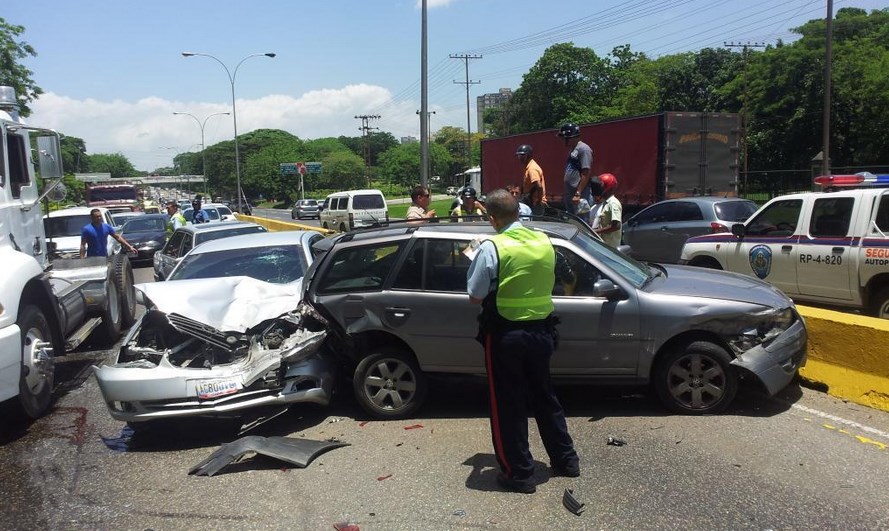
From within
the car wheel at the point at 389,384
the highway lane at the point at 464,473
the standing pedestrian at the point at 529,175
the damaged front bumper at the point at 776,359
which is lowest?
the highway lane at the point at 464,473

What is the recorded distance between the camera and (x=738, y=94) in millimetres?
46531

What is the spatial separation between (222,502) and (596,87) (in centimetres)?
7225

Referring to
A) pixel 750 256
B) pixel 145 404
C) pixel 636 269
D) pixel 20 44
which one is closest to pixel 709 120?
pixel 750 256

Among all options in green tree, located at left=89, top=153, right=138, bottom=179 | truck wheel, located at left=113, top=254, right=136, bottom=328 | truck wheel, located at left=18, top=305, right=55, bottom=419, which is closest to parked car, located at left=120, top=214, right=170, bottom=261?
truck wheel, located at left=113, top=254, right=136, bottom=328

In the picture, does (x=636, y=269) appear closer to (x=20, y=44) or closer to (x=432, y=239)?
(x=432, y=239)

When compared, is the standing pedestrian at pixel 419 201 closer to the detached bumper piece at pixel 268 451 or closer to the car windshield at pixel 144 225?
the detached bumper piece at pixel 268 451

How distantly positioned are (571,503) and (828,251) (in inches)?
220

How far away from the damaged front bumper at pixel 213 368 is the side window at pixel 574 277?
203 centimetres

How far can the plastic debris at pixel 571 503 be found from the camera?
3.99 metres

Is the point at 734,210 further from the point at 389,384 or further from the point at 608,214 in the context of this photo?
the point at 389,384

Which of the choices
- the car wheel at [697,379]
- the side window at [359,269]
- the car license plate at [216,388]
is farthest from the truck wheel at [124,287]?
the car wheel at [697,379]

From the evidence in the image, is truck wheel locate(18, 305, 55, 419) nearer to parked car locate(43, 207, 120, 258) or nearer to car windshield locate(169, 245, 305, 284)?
car windshield locate(169, 245, 305, 284)

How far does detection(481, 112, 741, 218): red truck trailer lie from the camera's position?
54.1ft

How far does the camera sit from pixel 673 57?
58.3 m
